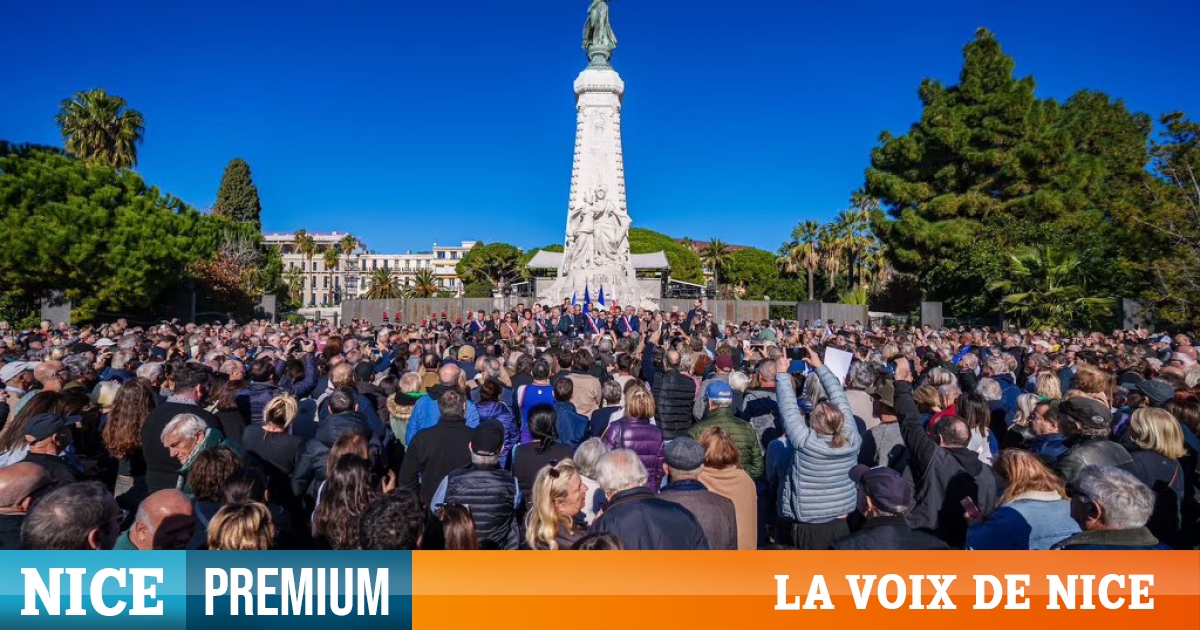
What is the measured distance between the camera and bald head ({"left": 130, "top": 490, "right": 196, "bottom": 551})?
11.2ft

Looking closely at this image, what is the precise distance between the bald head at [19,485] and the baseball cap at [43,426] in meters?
1.26

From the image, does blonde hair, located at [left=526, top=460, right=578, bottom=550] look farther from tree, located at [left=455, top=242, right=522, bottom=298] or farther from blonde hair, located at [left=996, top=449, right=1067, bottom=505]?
tree, located at [left=455, top=242, right=522, bottom=298]

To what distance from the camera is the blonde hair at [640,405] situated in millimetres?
5484

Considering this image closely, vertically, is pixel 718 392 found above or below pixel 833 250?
below

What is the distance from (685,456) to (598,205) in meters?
28.7

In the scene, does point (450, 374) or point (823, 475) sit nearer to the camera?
point (823, 475)

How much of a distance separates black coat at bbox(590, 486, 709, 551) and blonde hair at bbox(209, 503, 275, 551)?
4.86 feet

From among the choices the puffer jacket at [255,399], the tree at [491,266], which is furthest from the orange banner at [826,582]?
the tree at [491,266]

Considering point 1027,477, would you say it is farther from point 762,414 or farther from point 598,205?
point 598,205

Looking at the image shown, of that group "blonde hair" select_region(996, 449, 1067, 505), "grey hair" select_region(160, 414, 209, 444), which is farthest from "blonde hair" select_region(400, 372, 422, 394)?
"blonde hair" select_region(996, 449, 1067, 505)

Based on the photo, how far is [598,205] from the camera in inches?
1272

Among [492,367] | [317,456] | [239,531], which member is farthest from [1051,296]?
[239,531]

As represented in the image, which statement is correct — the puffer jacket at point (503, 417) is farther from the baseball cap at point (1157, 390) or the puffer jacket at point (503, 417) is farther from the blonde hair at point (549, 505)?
the baseball cap at point (1157, 390)

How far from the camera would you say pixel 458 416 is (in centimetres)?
546
